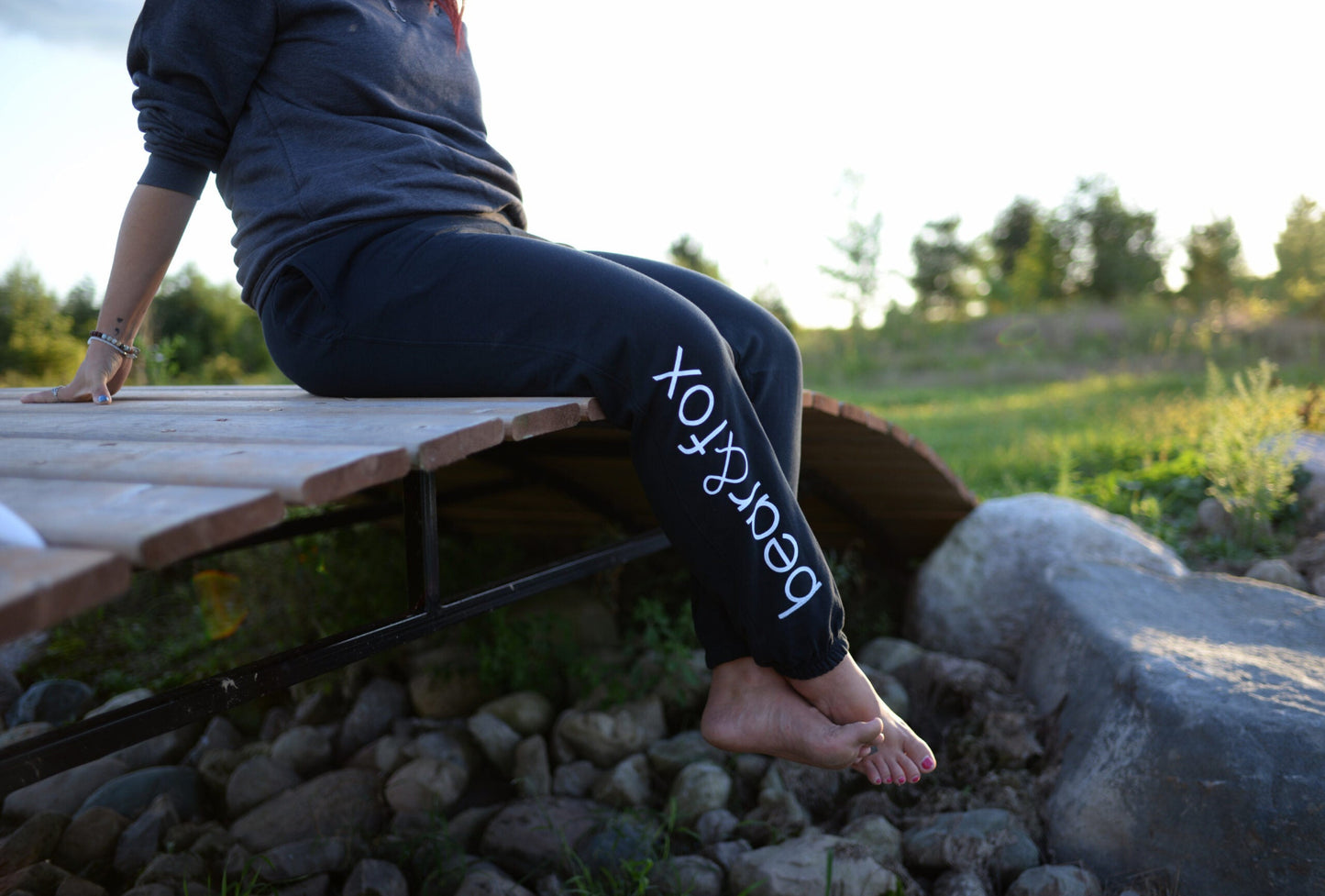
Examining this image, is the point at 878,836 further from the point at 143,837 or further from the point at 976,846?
the point at 143,837

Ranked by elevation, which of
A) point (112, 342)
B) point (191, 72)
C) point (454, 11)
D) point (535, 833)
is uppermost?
point (454, 11)

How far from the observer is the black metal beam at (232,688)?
1274mm

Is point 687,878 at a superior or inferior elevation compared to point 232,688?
inferior

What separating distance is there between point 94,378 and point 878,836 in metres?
2.12

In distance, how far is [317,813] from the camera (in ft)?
8.23

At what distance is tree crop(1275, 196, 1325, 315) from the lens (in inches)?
723

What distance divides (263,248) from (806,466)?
6.43 feet

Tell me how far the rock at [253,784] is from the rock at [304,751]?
161mm

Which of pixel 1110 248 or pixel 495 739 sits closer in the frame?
pixel 495 739

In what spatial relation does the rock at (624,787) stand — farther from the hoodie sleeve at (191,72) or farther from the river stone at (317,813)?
the hoodie sleeve at (191,72)

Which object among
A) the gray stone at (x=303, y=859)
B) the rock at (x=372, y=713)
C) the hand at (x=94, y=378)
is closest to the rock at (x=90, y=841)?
the gray stone at (x=303, y=859)

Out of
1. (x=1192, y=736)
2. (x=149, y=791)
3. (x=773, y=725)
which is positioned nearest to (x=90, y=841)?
(x=149, y=791)

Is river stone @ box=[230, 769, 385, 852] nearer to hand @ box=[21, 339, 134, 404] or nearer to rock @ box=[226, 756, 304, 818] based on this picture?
rock @ box=[226, 756, 304, 818]

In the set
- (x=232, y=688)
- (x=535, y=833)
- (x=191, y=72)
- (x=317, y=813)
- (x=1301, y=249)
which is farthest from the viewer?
(x=1301, y=249)
